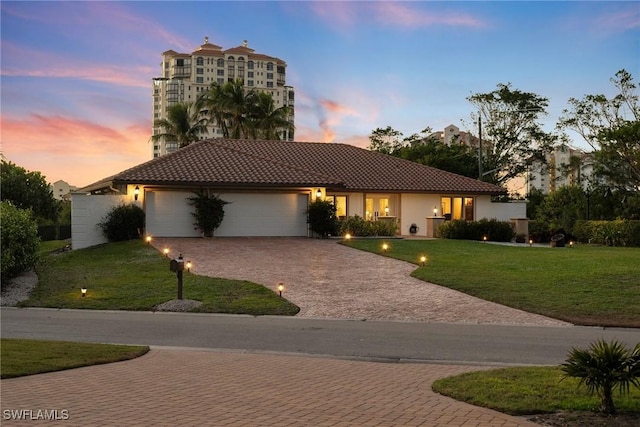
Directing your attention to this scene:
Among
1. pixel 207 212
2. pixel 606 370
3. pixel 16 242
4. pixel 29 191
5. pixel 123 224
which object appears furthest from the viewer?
pixel 29 191

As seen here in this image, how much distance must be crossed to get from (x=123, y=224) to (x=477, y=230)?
18383 millimetres

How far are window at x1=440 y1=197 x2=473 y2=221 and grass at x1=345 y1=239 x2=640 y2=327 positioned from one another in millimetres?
10428

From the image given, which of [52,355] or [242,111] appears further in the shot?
[242,111]

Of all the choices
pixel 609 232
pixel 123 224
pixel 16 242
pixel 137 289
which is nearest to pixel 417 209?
pixel 609 232

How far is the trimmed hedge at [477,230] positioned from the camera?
110ft

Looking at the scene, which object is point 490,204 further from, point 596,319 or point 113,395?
point 113,395

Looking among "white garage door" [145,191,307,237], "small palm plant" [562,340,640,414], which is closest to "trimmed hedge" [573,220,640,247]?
"white garage door" [145,191,307,237]

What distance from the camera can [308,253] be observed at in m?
25.2

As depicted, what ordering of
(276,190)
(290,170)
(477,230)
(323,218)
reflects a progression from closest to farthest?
1. (323,218)
2. (276,190)
3. (290,170)
4. (477,230)

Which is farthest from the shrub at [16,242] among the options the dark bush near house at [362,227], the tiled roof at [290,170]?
the dark bush near house at [362,227]

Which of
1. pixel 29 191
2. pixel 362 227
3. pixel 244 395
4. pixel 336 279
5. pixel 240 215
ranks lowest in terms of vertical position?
pixel 244 395

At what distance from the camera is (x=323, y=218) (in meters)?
30.8

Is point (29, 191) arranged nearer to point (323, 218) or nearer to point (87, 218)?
point (87, 218)

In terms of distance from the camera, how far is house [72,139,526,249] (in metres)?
29.8
